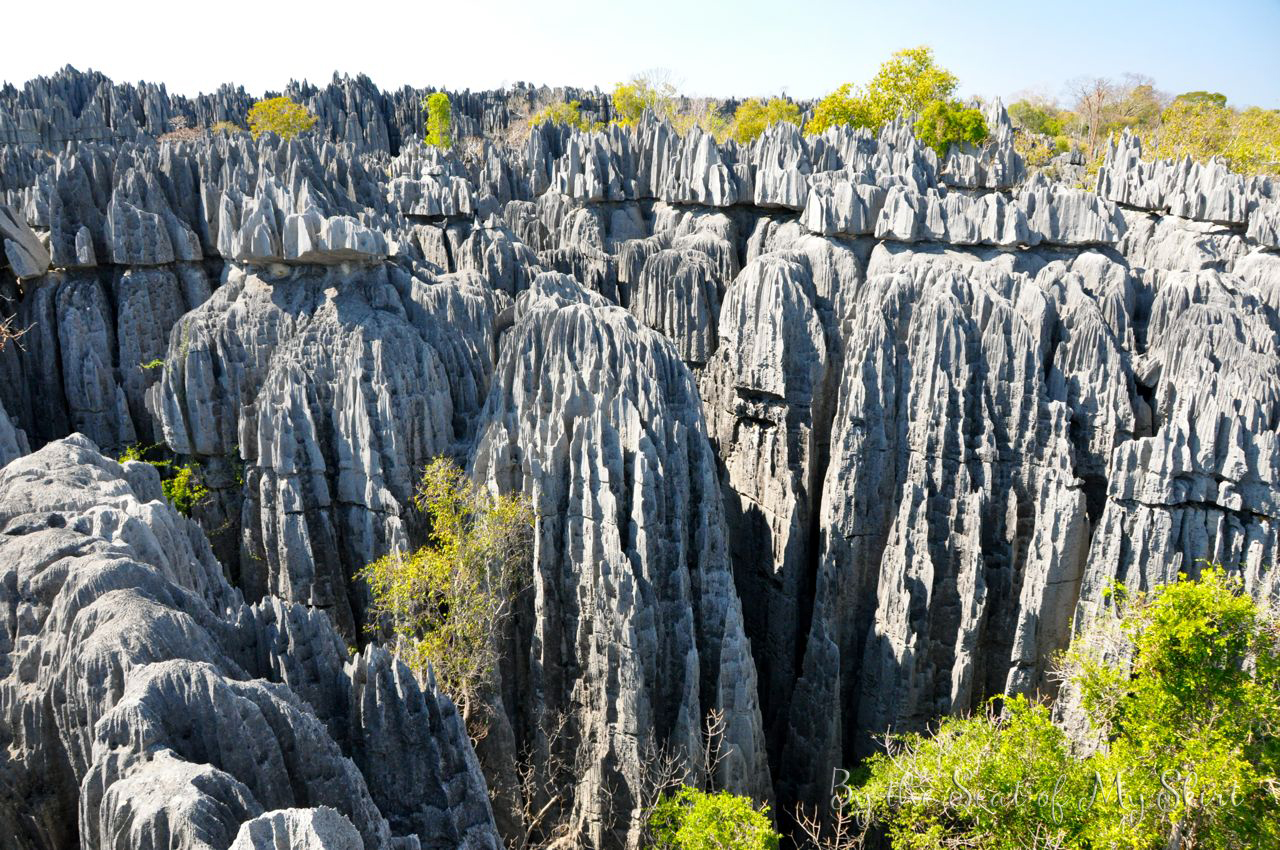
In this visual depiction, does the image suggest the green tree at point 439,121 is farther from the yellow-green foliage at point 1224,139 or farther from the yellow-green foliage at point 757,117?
the yellow-green foliage at point 1224,139

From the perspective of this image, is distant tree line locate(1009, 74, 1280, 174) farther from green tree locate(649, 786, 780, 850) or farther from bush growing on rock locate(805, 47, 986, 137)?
green tree locate(649, 786, 780, 850)

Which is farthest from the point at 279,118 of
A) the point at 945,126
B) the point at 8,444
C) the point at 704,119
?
the point at 8,444

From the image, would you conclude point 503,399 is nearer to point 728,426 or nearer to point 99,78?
point 728,426

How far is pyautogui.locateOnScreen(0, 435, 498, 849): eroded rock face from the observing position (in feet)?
26.3

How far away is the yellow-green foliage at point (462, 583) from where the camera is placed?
17.2 meters

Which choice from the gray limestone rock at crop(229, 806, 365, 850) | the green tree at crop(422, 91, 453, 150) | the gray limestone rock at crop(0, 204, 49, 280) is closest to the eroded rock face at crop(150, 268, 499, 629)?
the gray limestone rock at crop(0, 204, 49, 280)

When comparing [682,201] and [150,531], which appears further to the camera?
[682,201]

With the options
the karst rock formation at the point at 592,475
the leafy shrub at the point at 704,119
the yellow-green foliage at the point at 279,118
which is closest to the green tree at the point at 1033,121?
the leafy shrub at the point at 704,119

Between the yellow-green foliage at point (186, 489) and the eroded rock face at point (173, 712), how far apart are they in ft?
30.6

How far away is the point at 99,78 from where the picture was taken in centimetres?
8269

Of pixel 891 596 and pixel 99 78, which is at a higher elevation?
pixel 99 78

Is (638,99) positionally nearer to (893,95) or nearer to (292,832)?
(893,95)

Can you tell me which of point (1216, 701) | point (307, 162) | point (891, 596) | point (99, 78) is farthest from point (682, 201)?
point (99, 78)

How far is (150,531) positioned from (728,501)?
15987 millimetres
